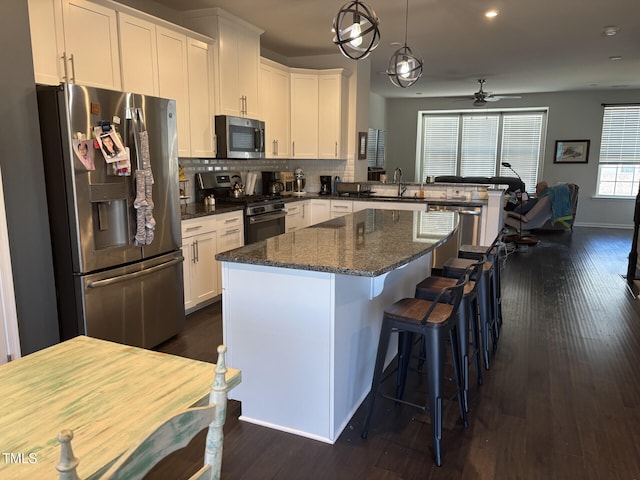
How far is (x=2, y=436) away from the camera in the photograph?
0.94 metres

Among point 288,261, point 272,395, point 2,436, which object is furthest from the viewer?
point 272,395

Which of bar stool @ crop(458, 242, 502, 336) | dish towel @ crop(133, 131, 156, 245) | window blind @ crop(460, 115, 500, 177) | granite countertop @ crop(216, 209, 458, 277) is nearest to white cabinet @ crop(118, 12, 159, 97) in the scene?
dish towel @ crop(133, 131, 156, 245)

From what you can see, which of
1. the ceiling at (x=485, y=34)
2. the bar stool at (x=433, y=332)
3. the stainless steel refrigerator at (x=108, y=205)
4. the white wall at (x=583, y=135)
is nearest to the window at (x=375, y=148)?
the ceiling at (x=485, y=34)

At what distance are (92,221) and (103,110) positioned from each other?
2.15 feet

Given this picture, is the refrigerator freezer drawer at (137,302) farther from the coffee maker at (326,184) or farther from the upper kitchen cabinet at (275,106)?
the coffee maker at (326,184)

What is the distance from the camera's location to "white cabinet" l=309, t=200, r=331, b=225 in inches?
224

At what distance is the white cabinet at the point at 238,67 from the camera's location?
14.3 feet

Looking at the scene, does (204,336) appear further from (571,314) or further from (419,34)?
(419,34)

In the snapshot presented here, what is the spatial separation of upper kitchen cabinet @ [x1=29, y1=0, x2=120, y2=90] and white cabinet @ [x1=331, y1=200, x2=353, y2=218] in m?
2.95

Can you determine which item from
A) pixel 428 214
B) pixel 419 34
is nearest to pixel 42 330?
pixel 428 214

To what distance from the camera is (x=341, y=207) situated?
5625 millimetres

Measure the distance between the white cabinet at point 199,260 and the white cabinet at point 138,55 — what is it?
110cm

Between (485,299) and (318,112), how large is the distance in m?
3.73

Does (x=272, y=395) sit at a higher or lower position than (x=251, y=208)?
lower
